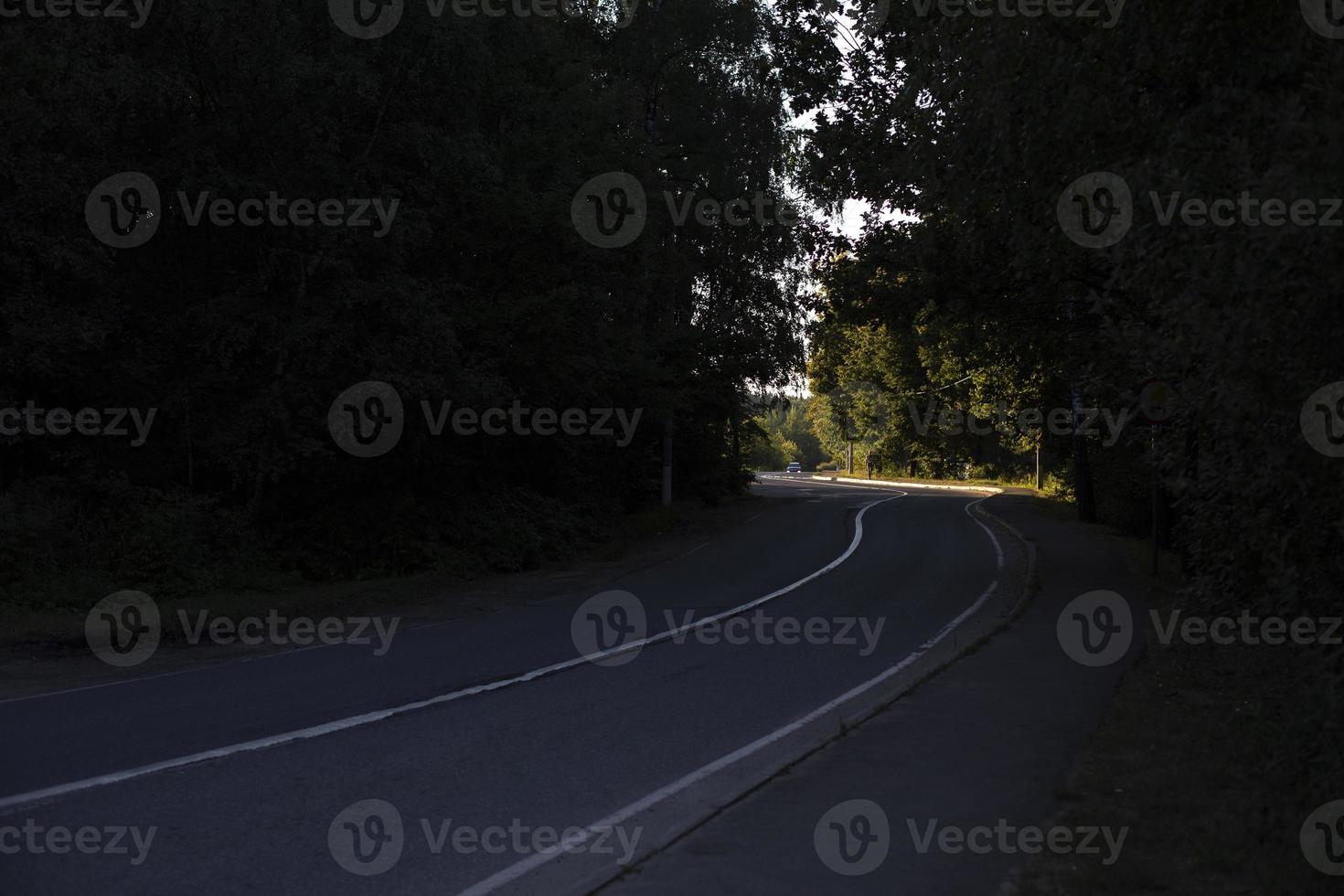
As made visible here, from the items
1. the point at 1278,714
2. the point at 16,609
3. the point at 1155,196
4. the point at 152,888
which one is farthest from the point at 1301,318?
the point at 16,609

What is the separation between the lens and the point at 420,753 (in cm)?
868

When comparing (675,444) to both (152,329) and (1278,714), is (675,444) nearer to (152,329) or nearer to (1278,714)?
(152,329)

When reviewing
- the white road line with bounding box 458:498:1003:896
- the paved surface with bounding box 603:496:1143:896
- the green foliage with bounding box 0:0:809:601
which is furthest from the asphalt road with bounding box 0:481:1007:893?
the green foliage with bounding box 0:0:809:601

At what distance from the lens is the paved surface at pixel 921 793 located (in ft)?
19.5

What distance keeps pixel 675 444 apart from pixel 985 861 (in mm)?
35643

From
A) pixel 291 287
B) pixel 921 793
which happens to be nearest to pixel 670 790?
pixel 921 793

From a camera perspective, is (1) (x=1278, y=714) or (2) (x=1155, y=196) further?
(1) (x=1278, y=714)

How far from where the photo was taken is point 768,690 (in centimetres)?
1148

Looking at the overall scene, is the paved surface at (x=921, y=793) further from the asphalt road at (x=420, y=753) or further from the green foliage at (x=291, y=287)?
the green foliage at (x=291, y=287)

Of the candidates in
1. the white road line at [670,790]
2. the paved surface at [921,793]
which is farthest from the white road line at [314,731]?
the paved surface at [921,793]

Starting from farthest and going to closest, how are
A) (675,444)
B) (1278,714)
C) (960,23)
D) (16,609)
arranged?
(675,444)
(16,609)
(960,23)
(1278,714)

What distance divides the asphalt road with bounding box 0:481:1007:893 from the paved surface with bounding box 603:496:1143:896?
0.42 m

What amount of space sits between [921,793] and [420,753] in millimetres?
3605

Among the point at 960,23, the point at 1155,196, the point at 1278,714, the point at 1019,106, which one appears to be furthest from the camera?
the point at 960,23
